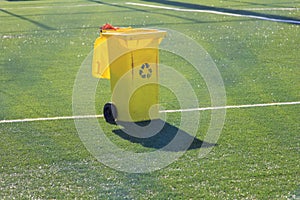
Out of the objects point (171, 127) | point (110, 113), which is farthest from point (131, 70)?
point (171, 127)

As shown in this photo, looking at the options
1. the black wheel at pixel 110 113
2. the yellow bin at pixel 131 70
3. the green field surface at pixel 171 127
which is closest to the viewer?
the green field surface at pixel 171 127

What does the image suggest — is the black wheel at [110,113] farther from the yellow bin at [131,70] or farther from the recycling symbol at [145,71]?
the recycling symbol at [145,71]

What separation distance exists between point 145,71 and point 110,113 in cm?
63

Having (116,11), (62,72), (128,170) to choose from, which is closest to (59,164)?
(128,170)

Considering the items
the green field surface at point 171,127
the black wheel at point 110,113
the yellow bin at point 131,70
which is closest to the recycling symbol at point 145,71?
the yellow bin at point 131,70

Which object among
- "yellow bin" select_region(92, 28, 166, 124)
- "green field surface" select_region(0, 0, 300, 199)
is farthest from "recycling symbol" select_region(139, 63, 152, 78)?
"green field surface" select_region(0, 0, 300, 199)

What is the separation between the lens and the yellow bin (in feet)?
20.2

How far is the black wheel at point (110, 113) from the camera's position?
252 inches

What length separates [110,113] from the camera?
644 cm

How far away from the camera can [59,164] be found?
17.5ft

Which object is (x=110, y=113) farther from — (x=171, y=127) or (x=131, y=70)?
(x=171, y=127)

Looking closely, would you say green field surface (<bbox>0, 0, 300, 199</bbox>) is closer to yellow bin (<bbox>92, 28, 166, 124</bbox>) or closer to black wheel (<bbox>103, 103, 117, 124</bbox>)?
black wheel (<bbox>103, 103, 117, 124</bbox>)

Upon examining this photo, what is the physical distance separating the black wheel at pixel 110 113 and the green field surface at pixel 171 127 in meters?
0.10

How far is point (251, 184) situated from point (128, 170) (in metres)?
1.10
